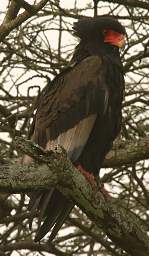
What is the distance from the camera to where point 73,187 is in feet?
12.1

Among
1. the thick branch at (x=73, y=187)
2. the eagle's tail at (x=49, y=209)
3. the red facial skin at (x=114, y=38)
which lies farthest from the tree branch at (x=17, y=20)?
the thick branch at (x=73, y=187)

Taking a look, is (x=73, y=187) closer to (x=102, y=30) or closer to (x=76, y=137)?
(x=76, y=137)

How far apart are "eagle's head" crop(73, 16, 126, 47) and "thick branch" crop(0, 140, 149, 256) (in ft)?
5.70

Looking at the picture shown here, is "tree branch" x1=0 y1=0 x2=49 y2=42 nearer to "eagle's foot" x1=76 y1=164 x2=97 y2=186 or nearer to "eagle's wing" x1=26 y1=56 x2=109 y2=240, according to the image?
"eagle's wing" x1=26 y1=56 x2=109 y2=240

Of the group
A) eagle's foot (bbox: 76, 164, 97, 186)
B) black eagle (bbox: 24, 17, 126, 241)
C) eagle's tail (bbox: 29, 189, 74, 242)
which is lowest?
eagle's tail (bbox: 29, 189, 74, 242)

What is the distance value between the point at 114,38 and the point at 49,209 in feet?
5.17

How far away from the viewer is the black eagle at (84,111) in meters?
4.93

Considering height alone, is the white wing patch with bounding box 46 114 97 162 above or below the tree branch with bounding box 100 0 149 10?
below

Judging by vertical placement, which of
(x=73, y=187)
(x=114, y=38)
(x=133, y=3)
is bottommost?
(x=73, y=187)

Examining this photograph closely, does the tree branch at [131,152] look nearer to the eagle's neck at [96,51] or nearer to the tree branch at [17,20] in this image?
the eagle's neck at [96,51]

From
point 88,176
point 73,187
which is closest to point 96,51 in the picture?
point 88,176

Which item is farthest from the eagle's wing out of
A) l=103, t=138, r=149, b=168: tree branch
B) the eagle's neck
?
l=103, t=138, r=149, b=168: tree branch

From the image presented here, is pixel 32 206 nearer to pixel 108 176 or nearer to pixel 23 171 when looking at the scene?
pixel 23 171

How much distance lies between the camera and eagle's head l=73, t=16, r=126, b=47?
5340 mm
